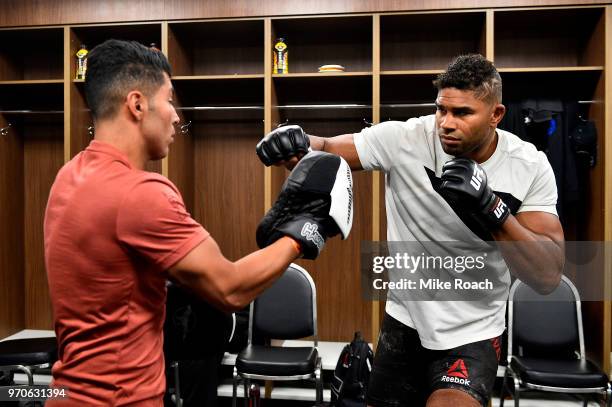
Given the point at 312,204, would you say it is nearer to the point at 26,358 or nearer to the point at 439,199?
Result: the point at 439,199

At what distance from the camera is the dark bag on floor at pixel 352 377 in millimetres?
2861

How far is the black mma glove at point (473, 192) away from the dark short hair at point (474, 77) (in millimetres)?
309

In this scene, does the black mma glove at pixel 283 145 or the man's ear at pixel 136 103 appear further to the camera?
the black mma glove at pixel 283 145

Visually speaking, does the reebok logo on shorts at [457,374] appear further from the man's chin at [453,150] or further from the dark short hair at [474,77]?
the dark short hair at [474,77]

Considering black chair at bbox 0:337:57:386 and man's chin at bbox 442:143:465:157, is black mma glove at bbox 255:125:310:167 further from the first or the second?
black chair at bbox 0:337:57:386

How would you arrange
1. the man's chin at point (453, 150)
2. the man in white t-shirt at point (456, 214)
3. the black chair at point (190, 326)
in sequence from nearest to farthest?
the man in white t-shirt at point (456, 214) < the man's chin at point (453, 150) < the black chair at point (190, 326)

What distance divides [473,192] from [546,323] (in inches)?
76.3

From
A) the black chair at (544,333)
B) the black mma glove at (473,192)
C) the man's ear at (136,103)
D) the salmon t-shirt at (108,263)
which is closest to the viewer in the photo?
the salmon t-shirt at (108,263)

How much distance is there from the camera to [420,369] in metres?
1.92

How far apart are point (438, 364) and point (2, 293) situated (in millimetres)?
3627

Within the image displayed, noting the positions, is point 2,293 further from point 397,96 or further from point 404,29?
point 404,29

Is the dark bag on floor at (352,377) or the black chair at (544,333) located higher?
the black chair at (544,333)

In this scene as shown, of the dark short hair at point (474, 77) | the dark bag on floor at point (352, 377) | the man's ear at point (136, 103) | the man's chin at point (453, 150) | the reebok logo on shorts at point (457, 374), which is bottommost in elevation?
the dark bag on floor at point (352, 377)

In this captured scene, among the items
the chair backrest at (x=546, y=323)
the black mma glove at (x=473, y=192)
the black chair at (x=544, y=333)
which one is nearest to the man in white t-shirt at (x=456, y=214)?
the black mma glove at (x=473, y=192)
